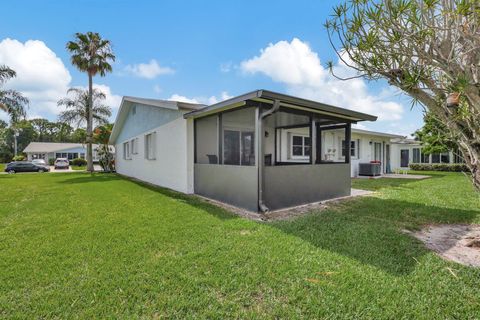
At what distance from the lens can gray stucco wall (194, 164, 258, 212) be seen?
6314mm

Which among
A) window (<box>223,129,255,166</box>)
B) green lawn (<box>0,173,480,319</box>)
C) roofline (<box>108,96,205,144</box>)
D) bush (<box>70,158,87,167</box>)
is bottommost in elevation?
green lawn (<box>0,173,480,319</box>)

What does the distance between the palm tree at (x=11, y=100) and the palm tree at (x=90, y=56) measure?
454 cm

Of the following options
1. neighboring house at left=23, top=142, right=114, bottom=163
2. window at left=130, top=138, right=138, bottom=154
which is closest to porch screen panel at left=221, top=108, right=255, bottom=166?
window at left=130, top=138, right=138, bottom=154

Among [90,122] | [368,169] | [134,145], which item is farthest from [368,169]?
[90,122]

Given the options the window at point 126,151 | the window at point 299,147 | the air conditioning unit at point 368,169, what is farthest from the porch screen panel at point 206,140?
the air conditioning unit at point 368,169

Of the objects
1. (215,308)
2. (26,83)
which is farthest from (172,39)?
(26,83)

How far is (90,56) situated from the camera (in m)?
22.2

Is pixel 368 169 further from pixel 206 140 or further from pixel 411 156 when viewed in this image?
pixel 206 140

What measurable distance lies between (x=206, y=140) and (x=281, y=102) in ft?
13.1

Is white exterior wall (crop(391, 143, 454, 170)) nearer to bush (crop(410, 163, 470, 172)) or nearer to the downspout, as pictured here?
bush (crop(410, 163, 470, 172))

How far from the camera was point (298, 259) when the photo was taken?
3.49 meters

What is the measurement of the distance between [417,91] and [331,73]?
1.26 meters

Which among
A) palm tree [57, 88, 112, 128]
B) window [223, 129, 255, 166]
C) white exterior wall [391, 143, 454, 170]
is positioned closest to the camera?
window [223, 129, 255, 166]

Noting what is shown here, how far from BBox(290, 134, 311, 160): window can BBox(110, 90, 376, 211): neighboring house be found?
51mm
